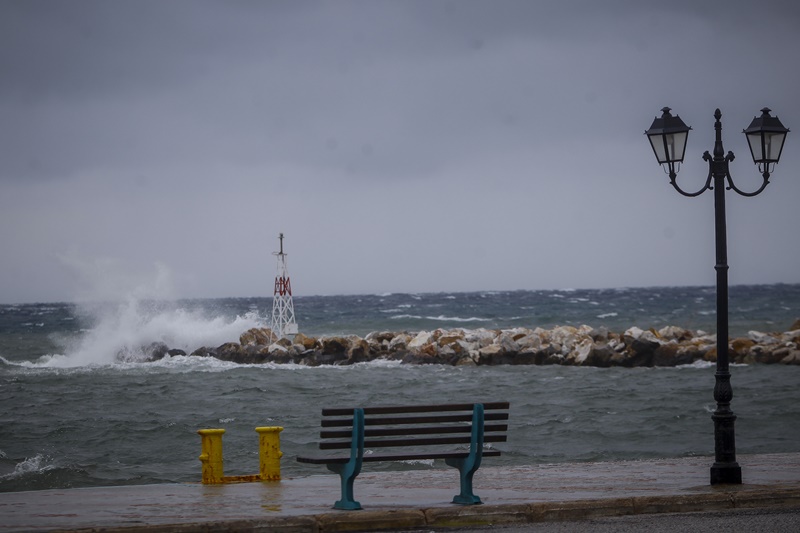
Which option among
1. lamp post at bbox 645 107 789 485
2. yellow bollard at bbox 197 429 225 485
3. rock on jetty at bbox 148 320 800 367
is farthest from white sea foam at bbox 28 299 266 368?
lamp post at bbox 645 107 789 485

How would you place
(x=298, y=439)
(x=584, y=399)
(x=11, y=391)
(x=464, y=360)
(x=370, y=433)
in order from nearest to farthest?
(x=370, y=433)
(x=298, y=439)
(x=584, y=399)
(x=11, y=391)
(x=464, y=360)

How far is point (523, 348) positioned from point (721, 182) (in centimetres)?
2732

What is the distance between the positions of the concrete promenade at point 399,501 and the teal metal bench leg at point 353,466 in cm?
21

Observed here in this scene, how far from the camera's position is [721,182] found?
10938 mm

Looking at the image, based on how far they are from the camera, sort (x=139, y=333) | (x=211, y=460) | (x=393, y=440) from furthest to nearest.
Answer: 1. (x=139, y=333)
2. (x=211, y=460)
3. (x=393, y=440)

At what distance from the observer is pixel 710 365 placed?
35.6 metres

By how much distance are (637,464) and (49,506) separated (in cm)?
686

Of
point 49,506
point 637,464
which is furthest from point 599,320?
point 49,506

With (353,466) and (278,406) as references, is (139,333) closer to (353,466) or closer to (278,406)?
(278,406)

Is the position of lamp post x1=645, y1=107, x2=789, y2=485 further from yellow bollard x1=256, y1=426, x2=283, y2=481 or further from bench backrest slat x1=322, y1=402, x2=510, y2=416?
yellow bollard x1=256, y1=426, x2=283, y2=481

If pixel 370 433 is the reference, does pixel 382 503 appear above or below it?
below

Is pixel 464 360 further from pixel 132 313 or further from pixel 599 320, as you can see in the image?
pixel 599 320

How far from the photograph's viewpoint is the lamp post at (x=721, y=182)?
34.9 feet

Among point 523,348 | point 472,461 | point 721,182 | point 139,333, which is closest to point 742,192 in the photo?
point 721,182
